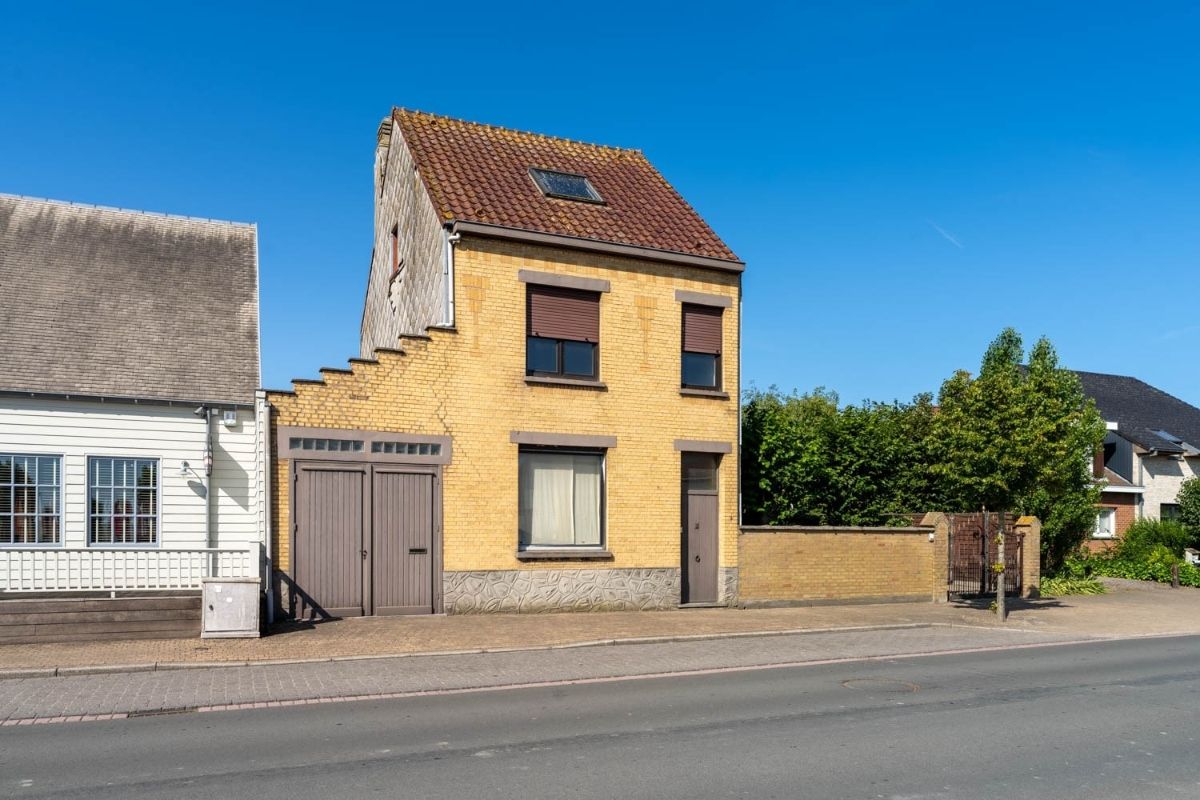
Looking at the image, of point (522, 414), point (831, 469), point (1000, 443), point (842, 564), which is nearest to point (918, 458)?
point (831, 469)

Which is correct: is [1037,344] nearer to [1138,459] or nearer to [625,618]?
[1138,459]

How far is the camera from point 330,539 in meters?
16.3

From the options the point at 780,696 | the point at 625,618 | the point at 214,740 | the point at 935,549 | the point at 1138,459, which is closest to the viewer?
the point at 214,740

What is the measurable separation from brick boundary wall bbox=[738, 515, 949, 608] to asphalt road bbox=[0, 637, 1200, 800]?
7.99m

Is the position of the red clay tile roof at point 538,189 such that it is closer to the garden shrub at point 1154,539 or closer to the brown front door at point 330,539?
the brown front door at point 330,539

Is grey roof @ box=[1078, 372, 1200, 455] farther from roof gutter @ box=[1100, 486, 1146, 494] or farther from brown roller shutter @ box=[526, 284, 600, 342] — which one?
brown roller shutter @ box=[526, 284, 600, 342]

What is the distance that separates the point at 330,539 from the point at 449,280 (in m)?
4.85

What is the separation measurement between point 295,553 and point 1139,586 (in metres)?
23.2

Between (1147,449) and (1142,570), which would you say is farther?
(1147,449)

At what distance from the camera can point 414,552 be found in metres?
16.9

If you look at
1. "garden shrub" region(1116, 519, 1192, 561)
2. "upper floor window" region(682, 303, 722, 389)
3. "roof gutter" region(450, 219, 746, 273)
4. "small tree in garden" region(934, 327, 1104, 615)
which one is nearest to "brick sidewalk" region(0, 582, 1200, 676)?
"small tree in garden" region(934, 327, 1104, 615)

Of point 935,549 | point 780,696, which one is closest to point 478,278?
point 780,696

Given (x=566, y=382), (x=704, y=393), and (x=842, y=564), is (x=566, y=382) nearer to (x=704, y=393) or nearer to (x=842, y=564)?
(x=704, y=393)

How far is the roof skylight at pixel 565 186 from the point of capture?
1983 cm
